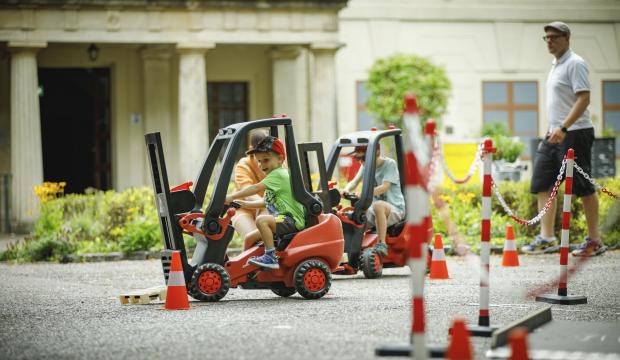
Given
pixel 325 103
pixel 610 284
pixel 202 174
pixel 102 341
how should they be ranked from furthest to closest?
pixel 325 103 → pixel 610 284 → pixel 202 174 → pixel 102 341

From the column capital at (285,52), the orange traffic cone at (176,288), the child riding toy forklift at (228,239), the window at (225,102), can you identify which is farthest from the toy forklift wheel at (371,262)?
the window at (225,102)

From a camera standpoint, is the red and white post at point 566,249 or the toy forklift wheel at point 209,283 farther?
the toy forklift wheel at point 209,283

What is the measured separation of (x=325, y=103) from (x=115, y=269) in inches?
430

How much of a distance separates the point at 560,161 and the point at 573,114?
0.50m

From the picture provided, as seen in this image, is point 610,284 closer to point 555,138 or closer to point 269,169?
point 555,138

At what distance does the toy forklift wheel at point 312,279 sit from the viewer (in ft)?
33.7

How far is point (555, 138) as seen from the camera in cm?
1191

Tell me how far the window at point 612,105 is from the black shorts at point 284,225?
80.5ft

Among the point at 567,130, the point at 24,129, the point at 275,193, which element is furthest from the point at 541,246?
the point at 24,129

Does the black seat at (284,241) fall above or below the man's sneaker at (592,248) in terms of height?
above

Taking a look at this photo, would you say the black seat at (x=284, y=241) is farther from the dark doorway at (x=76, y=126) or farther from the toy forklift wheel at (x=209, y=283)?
the dark doorway at (x=76, y=126)

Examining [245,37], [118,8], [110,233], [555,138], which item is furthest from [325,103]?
[555,138]

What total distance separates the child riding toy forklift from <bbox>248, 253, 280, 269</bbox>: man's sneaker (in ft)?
0.21

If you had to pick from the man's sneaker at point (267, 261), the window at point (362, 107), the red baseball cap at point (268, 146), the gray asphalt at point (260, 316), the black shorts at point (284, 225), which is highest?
the window at point (362, 107)
